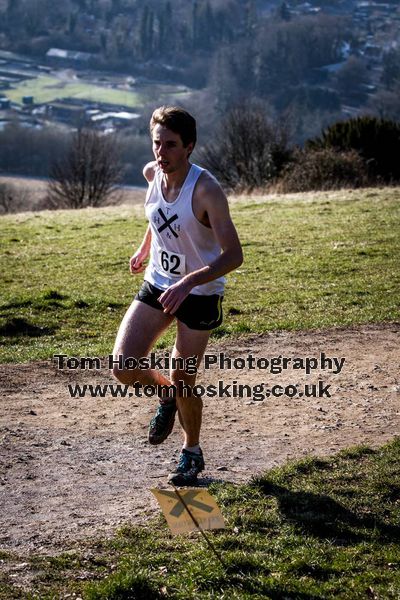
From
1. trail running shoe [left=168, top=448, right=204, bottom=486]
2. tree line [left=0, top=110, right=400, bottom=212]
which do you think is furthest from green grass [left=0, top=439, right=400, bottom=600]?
tree line [left=0, top=110, right=400, bottom=212]

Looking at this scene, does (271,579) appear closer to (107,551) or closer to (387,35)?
(107,551)

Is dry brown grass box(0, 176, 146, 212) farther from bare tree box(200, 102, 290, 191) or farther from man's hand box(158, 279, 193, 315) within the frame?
man's hand box(158, 279, 193, 315)

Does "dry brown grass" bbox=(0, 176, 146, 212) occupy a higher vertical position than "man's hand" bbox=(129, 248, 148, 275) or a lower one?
lower

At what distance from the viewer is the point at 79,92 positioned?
383 ft

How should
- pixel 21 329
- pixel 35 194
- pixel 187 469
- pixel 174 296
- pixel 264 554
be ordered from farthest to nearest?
pixel 35 194 → pixel 21 329 → pixel 187 469 → pixel 174 296 → pixel 264 554

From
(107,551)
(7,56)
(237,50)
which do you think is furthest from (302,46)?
(107,551)

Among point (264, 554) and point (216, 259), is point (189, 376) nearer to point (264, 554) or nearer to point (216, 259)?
point (216, 259)

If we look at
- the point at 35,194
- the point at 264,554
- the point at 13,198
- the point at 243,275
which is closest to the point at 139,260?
the point at 264,554

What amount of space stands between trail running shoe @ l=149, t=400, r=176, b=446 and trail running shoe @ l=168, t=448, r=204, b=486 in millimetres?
199

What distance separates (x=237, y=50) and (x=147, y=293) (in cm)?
11454

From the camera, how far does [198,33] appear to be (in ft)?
445

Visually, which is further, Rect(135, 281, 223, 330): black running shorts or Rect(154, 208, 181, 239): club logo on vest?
Rect(135, 281, 223, 330): black running shorts

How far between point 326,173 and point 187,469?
23.2 metres

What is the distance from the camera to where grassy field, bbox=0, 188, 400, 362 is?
10781mm
